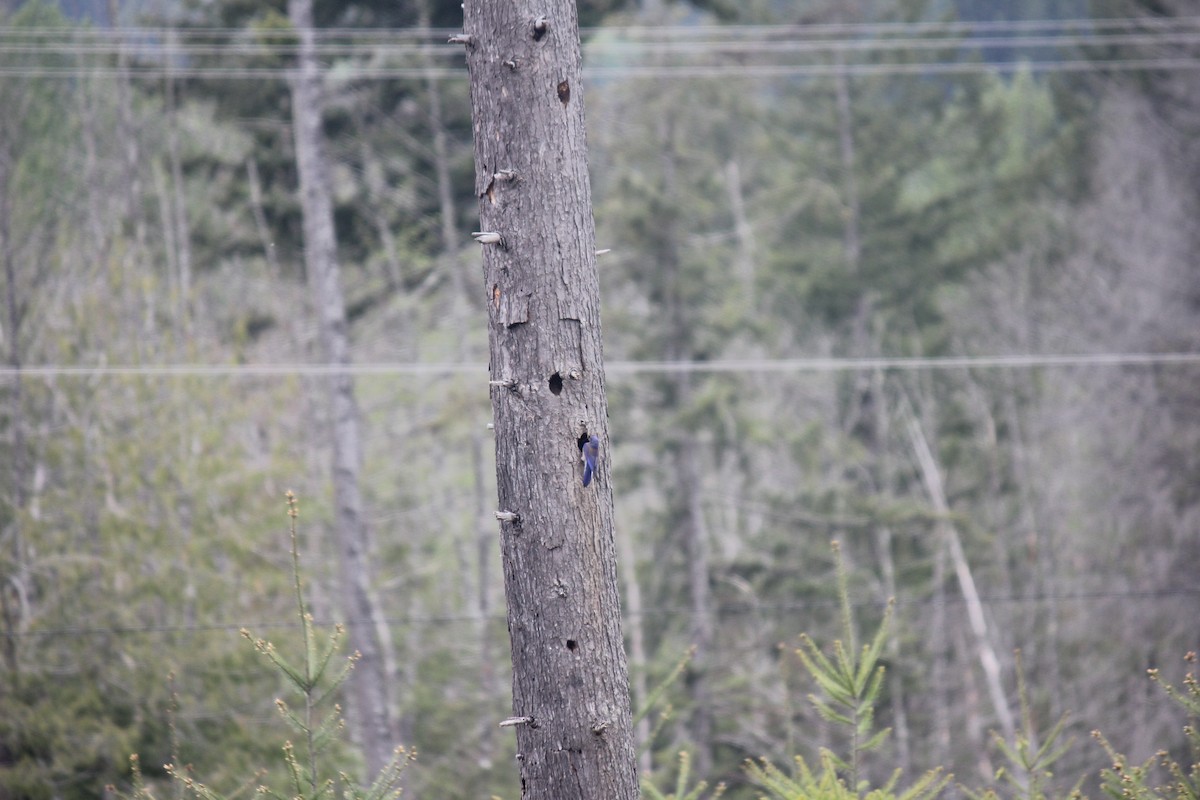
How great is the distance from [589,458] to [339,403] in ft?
Answer: 31.6

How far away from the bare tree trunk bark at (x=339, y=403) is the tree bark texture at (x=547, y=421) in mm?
9275

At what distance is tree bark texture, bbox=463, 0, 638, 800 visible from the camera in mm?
3004

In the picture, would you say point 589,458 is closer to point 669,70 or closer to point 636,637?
point 669,70

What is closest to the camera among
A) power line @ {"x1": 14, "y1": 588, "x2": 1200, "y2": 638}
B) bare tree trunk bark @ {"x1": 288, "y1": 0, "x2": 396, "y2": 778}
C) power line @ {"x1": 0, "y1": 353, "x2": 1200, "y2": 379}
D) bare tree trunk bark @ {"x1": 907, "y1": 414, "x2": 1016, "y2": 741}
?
power line @ {"x1": 0, "y1": 353, "x2": 1200, "y2": 379}

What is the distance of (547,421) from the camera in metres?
3.01

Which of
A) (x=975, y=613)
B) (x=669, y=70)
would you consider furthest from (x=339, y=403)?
(x=975, y=613)

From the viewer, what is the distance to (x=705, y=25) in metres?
18.5

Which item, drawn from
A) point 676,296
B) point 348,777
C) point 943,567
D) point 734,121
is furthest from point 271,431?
point 348,777

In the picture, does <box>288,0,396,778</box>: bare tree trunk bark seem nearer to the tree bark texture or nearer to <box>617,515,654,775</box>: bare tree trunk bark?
<box>617,515,654,775</box>: bare tree trunk bark

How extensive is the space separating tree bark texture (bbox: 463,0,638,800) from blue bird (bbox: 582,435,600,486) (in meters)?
Result: 0.02

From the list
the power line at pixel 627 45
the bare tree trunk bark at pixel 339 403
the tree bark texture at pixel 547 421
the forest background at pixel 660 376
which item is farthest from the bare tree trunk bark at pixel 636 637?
the tree bark texture at pixel 547 421

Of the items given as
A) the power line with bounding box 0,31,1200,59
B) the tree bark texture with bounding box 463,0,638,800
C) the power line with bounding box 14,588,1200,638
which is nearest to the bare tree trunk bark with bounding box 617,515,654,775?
the power line with bounding box 14,588,1200,638

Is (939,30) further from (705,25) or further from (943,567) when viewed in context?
(943,567)

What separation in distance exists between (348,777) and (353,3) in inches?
596
